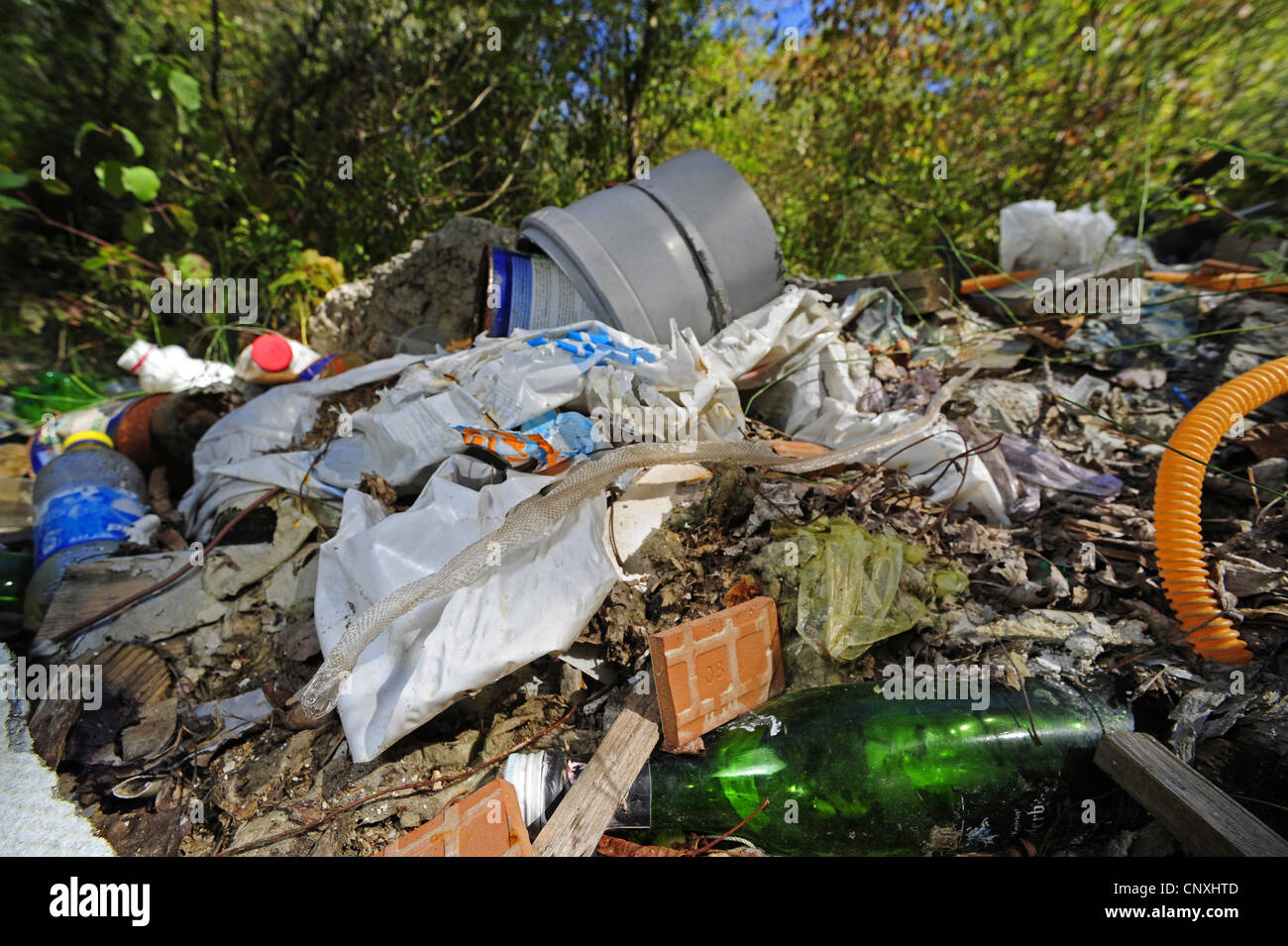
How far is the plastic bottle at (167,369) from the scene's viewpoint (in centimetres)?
295

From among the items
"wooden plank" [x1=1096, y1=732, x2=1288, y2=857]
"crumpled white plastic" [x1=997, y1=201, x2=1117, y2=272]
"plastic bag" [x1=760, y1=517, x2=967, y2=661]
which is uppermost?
"crumpled white plastic" [x1=997, y1=201, x2=1117, y2=272]

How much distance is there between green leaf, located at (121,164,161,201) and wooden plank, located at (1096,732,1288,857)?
4496 millimetres

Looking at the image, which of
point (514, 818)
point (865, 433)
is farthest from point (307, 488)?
point (865, 433)

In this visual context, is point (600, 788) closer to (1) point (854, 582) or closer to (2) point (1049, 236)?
(1) point (854, 582)

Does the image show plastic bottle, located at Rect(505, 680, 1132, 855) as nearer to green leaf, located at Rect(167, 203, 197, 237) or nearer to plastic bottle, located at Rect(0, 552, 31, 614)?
plastic bottle, located at Rect(0, 552, 31, 614)

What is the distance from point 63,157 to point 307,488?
11.5 ft

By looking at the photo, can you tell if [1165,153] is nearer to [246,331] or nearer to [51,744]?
[246,331]

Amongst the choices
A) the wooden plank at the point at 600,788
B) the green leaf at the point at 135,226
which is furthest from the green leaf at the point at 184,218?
the wooden plank at the point at 600,788

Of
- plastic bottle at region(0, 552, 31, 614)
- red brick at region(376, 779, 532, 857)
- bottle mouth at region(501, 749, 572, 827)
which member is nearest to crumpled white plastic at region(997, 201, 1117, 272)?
bottle mouth at region(501, 749, 572, 827)

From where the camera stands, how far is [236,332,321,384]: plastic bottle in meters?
2.50

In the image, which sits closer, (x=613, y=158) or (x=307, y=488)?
(x=307, y=488)

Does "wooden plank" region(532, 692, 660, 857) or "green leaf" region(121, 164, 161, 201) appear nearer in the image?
"wooden plank" region(532, 692, 660, 857)

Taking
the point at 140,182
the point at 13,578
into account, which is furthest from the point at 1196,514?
the point at 140,182

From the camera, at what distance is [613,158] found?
421cm
